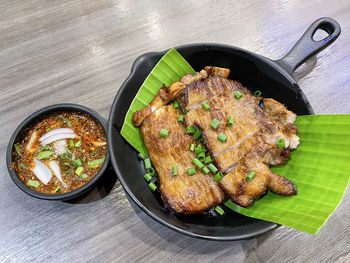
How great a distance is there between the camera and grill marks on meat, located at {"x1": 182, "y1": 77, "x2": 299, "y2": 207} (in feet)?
5.66

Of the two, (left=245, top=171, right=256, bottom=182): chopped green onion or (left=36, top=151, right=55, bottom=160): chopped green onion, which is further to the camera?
(left=36, top=151, right=55, bottom=160): chopped green onion

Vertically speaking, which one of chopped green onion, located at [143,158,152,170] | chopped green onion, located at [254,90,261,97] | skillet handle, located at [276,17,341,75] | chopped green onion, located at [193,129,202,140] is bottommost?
chopped green onion, located at [143,158,152,170]

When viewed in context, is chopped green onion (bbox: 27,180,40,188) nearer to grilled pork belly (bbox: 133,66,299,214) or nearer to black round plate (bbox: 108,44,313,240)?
black round plate (bbox: 108,44,313,240)

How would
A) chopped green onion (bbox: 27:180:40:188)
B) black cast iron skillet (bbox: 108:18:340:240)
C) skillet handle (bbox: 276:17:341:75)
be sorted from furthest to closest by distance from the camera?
skillet handle (bbox: 276:17:341:75) < chopped green onion (bbox: 27:180:40:188) < black cast iron skillet (bbox: 108:18:340:240)

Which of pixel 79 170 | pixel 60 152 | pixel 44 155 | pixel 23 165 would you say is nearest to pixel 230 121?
pixel 79 170

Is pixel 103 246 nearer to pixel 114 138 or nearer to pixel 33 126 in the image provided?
pixel 114 138

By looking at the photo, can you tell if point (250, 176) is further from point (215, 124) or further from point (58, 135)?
point (58, 135)

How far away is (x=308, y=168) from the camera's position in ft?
5.80

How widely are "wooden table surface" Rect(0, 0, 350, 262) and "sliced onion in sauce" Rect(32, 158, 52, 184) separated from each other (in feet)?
0.75

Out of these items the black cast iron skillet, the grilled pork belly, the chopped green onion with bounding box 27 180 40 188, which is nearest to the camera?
the black cast iron skillet

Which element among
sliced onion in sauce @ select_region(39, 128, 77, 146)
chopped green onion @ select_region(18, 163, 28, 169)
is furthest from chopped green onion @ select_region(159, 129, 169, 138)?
chopped green onion @ select_region(18, 163, 28, 169)

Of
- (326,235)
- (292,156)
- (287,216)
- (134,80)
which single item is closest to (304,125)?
(292,156)

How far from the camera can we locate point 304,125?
189 cm

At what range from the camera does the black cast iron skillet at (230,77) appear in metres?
1.63
